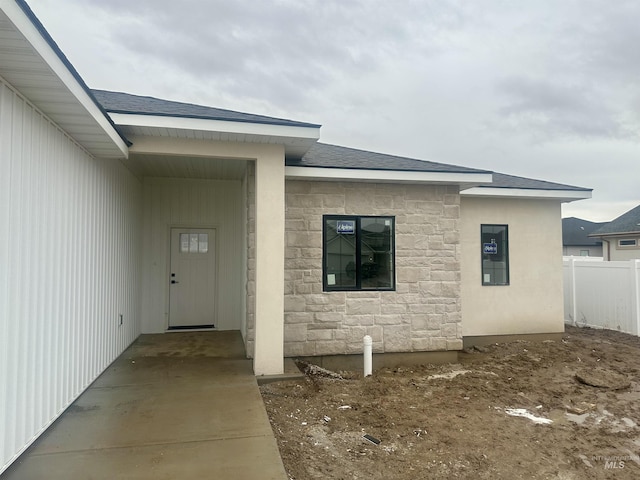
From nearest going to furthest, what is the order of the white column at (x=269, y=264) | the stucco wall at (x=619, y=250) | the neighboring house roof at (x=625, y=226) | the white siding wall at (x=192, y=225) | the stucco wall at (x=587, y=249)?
the white column at (x=269, y=264) → the white siding wall at (x=192, y=225) → the stucco wall at (x=619, y=250) → the neighboring house roof at (x=625, y=226) → the stucco wall at (x=587, y=249)

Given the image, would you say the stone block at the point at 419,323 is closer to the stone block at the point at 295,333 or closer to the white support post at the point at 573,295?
the stone block at the point at 295,333

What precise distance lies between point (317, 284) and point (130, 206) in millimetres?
3584

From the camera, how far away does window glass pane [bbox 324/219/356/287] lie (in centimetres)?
612

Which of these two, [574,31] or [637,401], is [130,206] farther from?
[574,31]

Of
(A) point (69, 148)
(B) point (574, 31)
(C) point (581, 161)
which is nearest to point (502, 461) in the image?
(A) point (69, 148)

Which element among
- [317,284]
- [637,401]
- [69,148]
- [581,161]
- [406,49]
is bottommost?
[637,401]

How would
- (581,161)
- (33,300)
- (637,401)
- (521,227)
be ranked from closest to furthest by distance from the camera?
(33,300) → (637,401) → (521,227) → (581,161)

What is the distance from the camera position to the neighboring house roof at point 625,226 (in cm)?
1871

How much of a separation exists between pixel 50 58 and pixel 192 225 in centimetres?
560

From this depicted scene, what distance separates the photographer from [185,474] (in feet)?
8.62

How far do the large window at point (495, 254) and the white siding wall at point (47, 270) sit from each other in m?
6.80

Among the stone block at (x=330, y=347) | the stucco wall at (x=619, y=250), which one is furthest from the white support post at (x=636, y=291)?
the stucco wall at (x=619, y=250)

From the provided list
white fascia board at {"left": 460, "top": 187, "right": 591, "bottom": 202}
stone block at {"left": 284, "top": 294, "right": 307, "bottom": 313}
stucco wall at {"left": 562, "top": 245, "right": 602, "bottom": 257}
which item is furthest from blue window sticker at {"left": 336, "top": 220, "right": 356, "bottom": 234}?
stucco wall at {"left": 562, "top": 245, "right": 602, "bottom": 257}

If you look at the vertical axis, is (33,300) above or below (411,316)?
above
